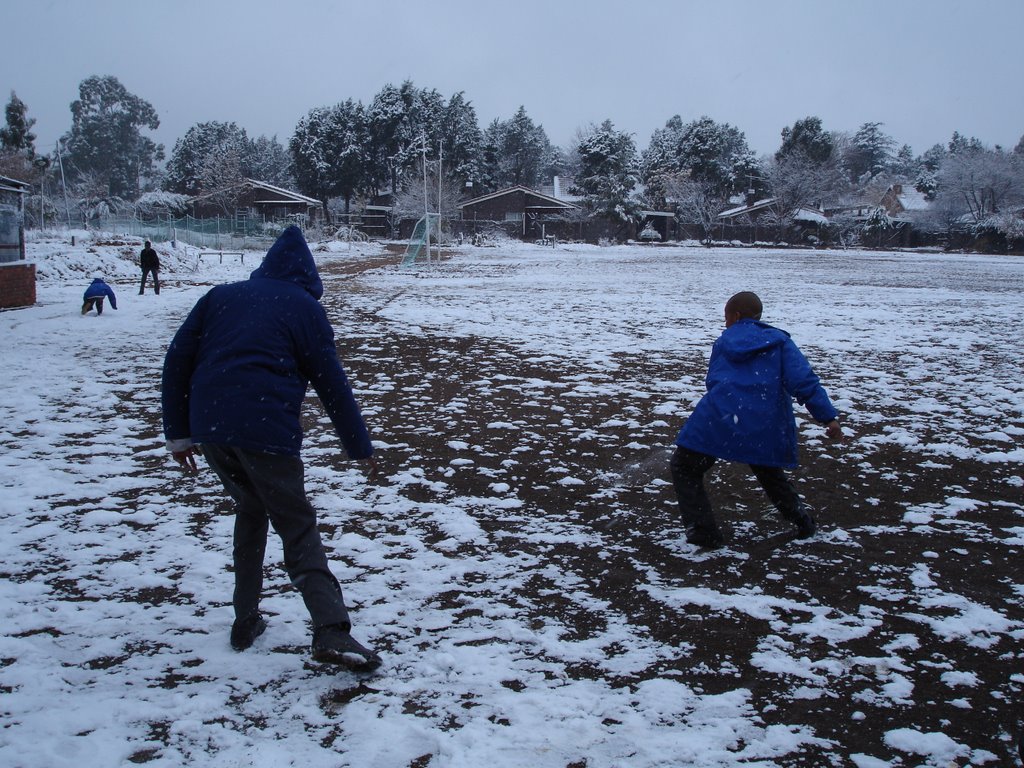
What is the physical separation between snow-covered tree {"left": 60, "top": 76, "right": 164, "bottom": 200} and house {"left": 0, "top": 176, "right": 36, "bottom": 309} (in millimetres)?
84396

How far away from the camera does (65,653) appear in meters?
3.03

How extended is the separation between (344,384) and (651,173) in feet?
243

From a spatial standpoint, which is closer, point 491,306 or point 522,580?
point 522,580

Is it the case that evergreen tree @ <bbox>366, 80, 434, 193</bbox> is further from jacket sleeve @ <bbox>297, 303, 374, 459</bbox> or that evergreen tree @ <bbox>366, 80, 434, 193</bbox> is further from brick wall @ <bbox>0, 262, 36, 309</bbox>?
jacket sleeve @ <bbox>297, 303, 374, 459</bbox>

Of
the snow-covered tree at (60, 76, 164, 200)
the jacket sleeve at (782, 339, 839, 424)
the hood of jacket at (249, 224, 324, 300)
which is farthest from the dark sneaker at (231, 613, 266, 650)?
the snow-covered tree at (60, 76, 164, 200)

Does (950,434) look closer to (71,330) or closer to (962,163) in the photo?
(71,330)

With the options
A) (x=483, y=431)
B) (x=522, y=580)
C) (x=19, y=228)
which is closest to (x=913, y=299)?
(x=483, y=431)

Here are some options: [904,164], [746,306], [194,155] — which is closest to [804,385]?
[746,306]

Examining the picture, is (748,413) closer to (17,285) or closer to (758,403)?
(758,403)

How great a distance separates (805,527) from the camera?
4.16m

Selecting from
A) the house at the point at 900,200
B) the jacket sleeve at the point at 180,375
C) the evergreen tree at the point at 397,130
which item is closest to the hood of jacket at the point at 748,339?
the jacket sleeve at the point at 180,375

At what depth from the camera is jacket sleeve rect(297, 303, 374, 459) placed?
2.87m

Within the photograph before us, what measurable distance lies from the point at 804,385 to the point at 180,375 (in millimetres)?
3009

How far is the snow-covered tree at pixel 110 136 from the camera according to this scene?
8888 centimetres
